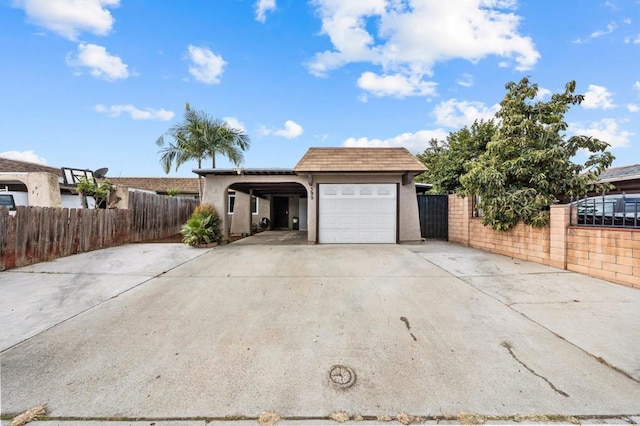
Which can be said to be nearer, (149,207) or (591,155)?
(591,155)

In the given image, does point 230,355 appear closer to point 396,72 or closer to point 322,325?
point 322,325

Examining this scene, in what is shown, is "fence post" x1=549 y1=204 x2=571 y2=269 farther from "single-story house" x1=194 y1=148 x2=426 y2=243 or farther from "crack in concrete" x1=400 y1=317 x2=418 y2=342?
"crack in concrete" x1=400 y1=317 x2=418 y2=342

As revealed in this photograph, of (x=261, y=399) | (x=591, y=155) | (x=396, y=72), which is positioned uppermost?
(x=396, y=72)

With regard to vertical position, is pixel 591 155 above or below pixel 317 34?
below

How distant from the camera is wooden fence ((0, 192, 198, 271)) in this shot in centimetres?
641

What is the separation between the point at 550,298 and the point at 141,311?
6904 millimetres

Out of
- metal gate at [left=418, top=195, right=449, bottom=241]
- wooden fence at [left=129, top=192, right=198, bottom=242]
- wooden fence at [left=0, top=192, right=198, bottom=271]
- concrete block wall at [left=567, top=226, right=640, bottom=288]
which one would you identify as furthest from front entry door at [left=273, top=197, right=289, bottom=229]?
concrete block wall at [left=567, top=226, right=640, bottom=288]

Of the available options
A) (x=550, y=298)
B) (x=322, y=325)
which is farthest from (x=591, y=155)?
(x=322, y=325)

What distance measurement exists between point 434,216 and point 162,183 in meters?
21.6

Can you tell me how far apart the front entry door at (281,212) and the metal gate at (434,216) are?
1068 cm

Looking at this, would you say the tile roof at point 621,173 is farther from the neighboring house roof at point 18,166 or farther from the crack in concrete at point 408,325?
the neighboring house roof at point 18,166

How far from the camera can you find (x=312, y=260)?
7.55 m

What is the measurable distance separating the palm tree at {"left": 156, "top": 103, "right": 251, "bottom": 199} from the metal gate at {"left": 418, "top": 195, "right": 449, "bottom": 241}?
42.2 ft

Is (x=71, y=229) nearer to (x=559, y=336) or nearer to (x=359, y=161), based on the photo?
(x=359, y=161)
